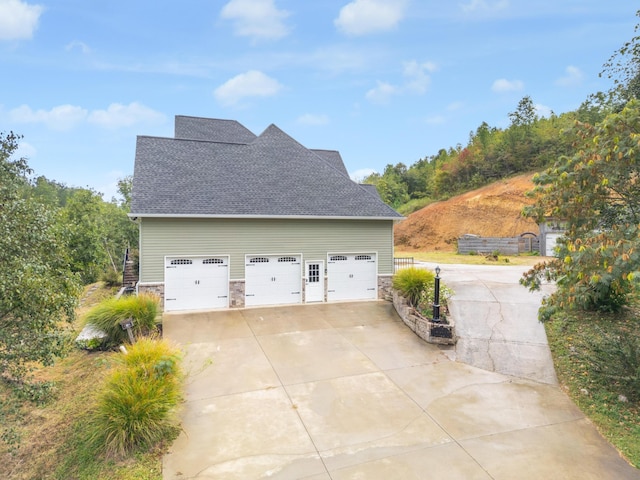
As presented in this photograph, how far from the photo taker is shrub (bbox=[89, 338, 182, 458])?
16.2 feet

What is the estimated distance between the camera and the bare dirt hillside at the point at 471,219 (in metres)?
35.3

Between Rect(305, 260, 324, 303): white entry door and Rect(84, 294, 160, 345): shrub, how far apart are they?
19.1 feet

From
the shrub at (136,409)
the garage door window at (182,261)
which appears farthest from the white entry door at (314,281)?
the shrub at (136,409)

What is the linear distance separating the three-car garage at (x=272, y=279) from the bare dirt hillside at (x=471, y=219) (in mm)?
25148

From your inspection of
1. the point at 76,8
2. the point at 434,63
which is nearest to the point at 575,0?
the point at 434,63

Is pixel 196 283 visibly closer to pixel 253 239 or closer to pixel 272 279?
pixel 253 239

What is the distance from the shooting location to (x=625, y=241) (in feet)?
14.6

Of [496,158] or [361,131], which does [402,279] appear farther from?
[496,158]

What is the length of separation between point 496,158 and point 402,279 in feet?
122

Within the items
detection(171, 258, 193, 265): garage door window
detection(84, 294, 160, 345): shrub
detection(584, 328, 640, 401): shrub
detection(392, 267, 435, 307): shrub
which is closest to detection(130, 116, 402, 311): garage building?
detection(171, 258, 193, 265): garage door window

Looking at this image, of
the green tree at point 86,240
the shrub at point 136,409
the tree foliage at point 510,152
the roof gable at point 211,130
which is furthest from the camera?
the tree foliage at point 510,152

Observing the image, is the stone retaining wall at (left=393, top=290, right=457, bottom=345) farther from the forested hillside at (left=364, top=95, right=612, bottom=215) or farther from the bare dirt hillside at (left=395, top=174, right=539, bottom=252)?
the forested hillside at (left=364, top=95, right=612, bottom=215)

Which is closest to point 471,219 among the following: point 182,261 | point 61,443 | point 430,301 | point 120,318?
point 430,301

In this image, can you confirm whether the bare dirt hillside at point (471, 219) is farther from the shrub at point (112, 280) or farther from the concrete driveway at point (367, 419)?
the concrete driveway at point (367, 419)
